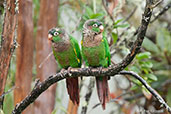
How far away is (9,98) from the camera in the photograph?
213 cm

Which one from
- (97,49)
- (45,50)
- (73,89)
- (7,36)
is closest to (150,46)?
(45,50)

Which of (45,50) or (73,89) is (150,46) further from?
(73,89)

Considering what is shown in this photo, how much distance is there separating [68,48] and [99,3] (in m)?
0.92

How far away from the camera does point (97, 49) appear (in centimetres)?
153

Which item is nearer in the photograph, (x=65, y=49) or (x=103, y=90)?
(x=103, y=90)

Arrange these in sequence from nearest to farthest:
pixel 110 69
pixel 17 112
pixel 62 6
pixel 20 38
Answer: pixel 110 69, pixel 17 112, pixel 20 38, pixel 62 6

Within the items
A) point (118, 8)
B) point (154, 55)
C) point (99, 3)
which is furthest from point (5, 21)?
point (154, 55)

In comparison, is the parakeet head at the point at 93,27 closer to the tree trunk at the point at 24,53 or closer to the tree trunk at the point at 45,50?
the tree trunk at the point at 24,53

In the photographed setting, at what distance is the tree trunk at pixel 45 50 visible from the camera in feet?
7.07

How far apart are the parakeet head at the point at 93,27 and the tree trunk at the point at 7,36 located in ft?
1.28

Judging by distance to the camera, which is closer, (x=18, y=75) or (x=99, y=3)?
(x=18, y=75)

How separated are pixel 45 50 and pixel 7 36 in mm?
843

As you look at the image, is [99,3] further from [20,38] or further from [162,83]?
[162,83]

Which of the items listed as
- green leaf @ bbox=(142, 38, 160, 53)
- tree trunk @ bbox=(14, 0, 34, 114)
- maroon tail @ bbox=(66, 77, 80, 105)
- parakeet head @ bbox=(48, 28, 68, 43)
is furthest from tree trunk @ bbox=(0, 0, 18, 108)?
green leaf @ bbox=(142, 38, 160, 53)
